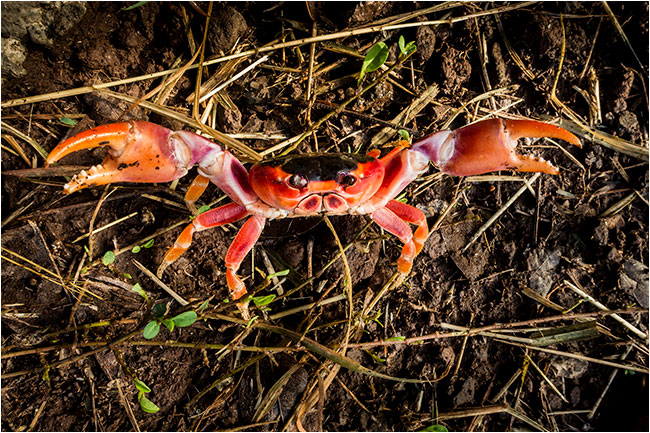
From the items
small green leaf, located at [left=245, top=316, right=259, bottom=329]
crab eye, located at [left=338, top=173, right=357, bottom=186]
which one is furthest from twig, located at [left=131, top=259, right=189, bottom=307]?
crab eye, located at [left=338, top=173, right=357, bottom=186]

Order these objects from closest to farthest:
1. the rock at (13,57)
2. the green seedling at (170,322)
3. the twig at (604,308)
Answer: the green seedling at (170,322) < the rock at (13,57) < the twig at (604,308)

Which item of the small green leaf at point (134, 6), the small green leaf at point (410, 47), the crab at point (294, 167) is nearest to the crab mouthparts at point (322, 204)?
the crab at point (294, 167)

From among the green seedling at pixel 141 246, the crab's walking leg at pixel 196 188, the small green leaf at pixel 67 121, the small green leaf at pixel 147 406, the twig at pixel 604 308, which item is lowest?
the twig at pixel 604 308

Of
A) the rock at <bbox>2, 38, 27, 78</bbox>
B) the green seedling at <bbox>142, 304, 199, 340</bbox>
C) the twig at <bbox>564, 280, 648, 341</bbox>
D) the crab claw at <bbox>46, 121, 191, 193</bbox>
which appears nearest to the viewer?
the crab claw at <bbox>46, 121, 191, 193</bbox>

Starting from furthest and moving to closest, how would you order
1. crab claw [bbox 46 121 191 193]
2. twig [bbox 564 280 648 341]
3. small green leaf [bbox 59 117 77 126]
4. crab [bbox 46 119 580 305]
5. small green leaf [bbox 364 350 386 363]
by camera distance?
twig [bbox 564 280 648 341] < small green leaf [bbox 364 350 386 363] < small green leaf [bbox 59 117 77 126] < crab [bbox 46 119 580 305] < crab claw [bbox 46 121 191 193]

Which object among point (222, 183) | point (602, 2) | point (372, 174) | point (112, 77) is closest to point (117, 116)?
point (112, 77)

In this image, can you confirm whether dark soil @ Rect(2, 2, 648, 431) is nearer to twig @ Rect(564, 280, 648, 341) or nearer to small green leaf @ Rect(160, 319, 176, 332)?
twig @ Rect(564, 280, 648, 341)

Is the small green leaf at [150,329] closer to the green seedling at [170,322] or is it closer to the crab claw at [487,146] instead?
the green seedling at [170,322]

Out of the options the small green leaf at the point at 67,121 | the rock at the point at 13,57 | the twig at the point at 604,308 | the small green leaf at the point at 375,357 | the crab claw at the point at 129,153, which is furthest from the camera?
the twig at the point at 604,308

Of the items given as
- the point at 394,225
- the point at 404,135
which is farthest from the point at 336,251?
the point at 404,135
